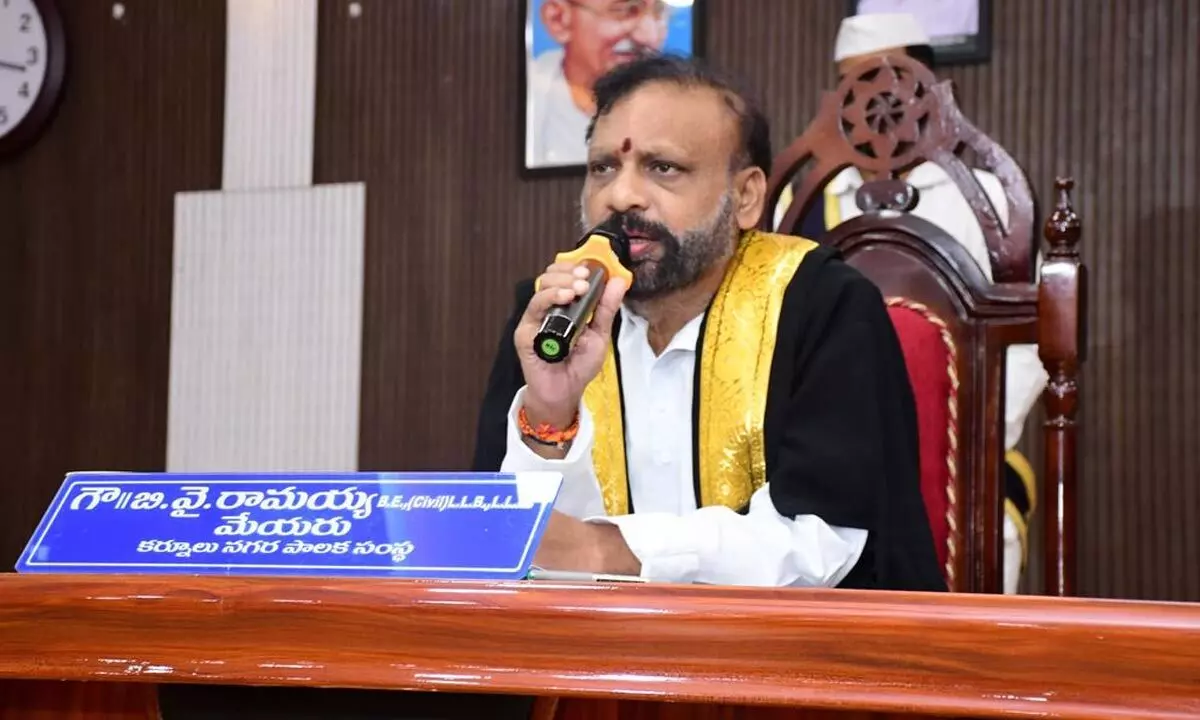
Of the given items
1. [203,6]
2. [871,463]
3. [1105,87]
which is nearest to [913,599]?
[871,463]

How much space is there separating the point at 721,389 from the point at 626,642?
1.09m

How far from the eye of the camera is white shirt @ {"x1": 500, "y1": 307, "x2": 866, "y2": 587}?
4.35 feet

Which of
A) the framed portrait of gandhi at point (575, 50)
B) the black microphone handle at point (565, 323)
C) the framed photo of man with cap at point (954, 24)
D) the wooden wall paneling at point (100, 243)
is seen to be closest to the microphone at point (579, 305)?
the black microphone handle at point (565, 323)

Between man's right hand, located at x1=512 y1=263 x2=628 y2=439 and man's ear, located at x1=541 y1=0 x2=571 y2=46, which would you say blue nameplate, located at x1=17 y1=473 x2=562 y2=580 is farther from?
man's ear, located at x1=541 y1=0 x2=571 y2=46

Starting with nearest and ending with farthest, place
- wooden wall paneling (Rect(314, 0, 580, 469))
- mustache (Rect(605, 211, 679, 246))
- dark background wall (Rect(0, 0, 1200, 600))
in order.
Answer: mustache (Rect(605, 211, 679, 246))
dark background wall (Rect(0, 0, 1200, 600))
wooden wall paneling (Rect(314, 0, 580, 469))

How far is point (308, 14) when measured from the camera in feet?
12.5

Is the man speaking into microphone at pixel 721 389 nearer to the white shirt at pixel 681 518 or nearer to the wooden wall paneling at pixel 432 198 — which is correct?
the white shirt at pixel 681 518

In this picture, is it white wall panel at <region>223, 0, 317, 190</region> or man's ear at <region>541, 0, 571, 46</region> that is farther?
white wall panel at <region>223, 0, 317, 190</region>

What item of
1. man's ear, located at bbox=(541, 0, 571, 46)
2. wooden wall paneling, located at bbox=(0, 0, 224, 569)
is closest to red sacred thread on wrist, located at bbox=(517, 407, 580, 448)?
man's ear, located at bbox=(541, 0, 571, 46)

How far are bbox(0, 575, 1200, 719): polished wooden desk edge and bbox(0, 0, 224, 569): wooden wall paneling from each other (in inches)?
139

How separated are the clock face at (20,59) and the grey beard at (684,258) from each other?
298 centimetres

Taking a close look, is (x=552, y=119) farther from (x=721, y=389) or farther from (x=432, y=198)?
(x=721, y=389)

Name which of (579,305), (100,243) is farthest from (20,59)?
(579,305)

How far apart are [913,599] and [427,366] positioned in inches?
125
